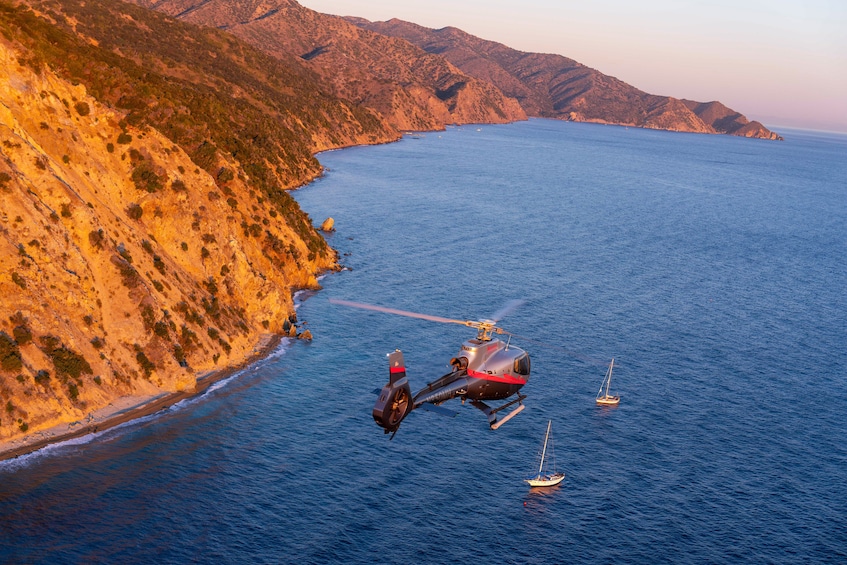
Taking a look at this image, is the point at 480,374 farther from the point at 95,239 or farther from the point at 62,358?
the point at 95,239

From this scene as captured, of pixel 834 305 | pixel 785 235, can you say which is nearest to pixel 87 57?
pixel 834 305

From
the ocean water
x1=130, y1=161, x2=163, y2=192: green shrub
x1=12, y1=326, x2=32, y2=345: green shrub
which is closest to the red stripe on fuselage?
the ocean water

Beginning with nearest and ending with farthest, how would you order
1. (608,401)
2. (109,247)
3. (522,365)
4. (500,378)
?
(500,378) < (522,365) < (109,247) < (608,401)

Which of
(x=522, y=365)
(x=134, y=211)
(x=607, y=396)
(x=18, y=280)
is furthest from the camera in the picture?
(x=134, y=211)

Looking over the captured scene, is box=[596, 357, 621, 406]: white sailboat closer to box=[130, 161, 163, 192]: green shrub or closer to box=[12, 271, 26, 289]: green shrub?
box=[130, 161, 163, 192]: green shrub

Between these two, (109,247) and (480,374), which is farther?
(109,247)

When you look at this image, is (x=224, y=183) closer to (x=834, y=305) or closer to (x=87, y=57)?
(x=87, y=57)

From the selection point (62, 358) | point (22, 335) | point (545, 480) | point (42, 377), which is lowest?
point (545, 480)

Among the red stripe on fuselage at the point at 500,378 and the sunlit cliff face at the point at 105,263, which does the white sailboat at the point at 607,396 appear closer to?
the red stripe on fuselage at the point at 500,378

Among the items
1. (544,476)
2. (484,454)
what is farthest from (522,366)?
(484,454)
